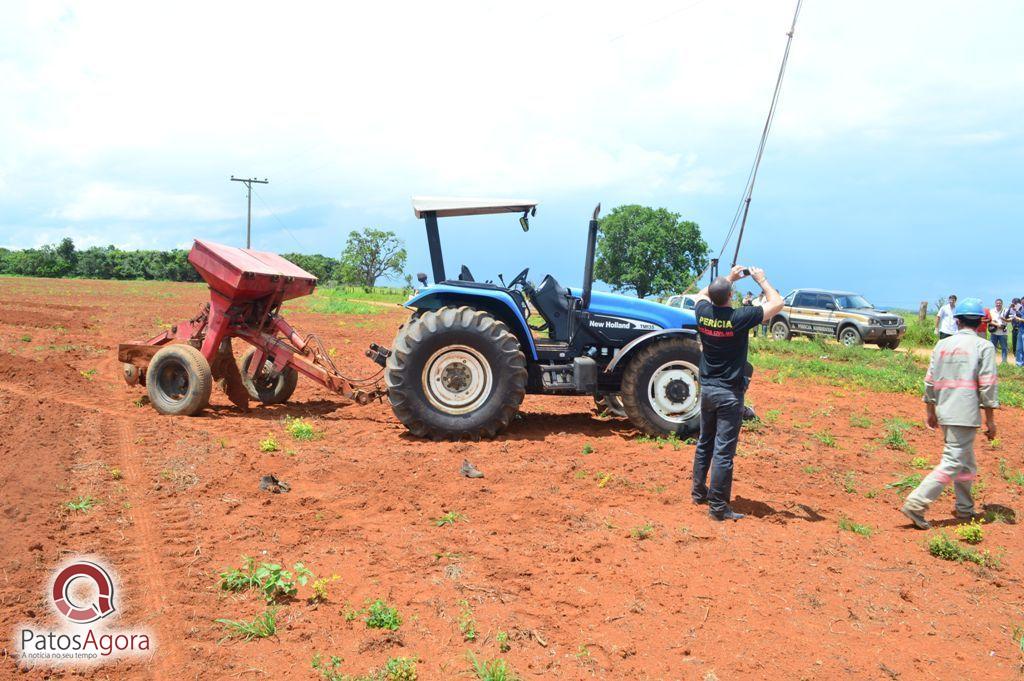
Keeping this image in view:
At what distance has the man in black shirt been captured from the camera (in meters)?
5.62

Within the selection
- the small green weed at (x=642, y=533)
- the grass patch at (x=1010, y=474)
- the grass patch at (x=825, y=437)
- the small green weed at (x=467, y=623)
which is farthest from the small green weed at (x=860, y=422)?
the small green weed at (x=467, y=623)

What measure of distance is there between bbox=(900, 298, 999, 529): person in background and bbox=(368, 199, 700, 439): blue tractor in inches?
104

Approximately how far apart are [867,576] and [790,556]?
0.47 meters

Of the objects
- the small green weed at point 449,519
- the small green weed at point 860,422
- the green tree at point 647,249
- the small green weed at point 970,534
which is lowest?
the small green weed at point 449,519

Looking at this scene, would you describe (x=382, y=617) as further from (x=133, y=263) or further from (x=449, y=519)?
(x=133, y=263)

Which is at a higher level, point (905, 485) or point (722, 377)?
point (722, 377)

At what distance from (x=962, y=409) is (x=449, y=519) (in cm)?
398

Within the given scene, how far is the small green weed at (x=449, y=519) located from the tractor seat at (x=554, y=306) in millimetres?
3369

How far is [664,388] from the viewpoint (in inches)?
318

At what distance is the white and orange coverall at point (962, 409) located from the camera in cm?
561

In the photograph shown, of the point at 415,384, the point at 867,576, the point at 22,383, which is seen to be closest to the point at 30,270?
the point at 22,383

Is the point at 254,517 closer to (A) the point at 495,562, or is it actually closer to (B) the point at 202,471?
(B) the point at 202,471

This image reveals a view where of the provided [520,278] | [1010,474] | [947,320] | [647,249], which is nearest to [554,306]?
[520,278]

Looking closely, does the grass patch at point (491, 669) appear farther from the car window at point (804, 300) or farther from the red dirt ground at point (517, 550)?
the car window at point (804, 300)
